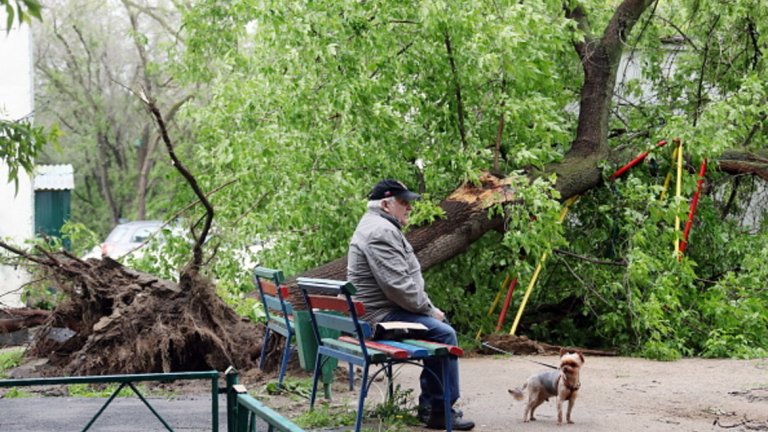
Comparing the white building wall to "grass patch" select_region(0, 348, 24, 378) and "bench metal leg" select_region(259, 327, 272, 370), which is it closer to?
"grass patch" select_region(0, 348, 24, 378)

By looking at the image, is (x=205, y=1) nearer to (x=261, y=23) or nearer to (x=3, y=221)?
(x=261, y=23)

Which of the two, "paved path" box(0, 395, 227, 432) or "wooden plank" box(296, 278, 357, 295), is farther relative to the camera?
"paved path" box(0, 395, 227, 432)

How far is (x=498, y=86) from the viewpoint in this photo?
42.2 feet

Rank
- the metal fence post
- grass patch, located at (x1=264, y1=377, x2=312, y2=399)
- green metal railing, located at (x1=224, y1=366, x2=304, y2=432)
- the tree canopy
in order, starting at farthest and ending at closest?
the tree canopy
grass patch, located at (x1=264, y1=377, x2=312, y2=399)
the metal fence post
green metal railing, located at (x1=224, y1=366, x2=304, y2=432)

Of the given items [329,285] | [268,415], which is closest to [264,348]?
[329,285]

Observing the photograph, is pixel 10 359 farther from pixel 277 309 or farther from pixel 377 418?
pixel 377 418

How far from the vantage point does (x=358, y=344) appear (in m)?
7.58

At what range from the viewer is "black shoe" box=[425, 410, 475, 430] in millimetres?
7652

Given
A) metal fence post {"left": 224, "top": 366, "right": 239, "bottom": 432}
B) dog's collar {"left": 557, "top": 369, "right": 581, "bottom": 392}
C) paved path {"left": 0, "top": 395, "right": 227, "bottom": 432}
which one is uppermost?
metal fence post {"left": 224, "top": 366, "right": 239, "bottom": 432}

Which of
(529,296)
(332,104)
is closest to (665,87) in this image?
(529,296)

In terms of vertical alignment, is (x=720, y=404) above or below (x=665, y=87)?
below

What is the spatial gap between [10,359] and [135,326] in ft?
5.24

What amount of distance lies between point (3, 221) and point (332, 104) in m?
11.4

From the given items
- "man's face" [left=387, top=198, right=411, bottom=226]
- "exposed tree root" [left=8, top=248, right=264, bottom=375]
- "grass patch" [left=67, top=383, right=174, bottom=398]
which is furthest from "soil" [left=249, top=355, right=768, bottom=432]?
"man's face" [left=387, top=198, right=411, bottom=226]
